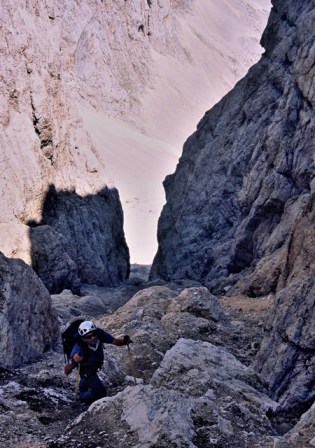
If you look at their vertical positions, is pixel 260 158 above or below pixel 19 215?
above

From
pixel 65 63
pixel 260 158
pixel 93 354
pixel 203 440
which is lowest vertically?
pixel 203 440

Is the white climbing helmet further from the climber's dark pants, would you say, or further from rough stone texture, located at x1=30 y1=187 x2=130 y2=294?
rough stone texture, located at x1=30 y1=187 x2=130 y2=294

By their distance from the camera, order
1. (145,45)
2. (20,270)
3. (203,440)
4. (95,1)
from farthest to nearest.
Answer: (145,45) < (95,1) < (20,270) < (203,440)

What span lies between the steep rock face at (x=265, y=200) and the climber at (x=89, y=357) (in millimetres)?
3512

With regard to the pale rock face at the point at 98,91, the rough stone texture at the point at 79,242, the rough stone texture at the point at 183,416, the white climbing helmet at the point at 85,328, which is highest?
the pale rock face at the point at 98,91

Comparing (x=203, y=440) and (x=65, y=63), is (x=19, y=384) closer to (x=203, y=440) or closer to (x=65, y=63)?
(x=203, y=440)

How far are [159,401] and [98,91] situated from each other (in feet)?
373

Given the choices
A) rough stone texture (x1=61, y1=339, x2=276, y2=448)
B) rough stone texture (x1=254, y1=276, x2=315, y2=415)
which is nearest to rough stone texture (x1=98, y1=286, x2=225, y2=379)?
rough stone texture (x1=254, y1=276, x2=315, y2=415)

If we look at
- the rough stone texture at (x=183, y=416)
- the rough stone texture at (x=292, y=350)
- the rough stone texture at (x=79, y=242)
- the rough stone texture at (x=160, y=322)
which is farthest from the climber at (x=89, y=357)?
the rough stone texture at (x=79, y=242)

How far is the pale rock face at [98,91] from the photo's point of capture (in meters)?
36.5

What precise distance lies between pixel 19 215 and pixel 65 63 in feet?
61.0

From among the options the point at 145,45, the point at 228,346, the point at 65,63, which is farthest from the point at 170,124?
the point at 228,346

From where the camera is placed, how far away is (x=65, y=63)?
4819 cm

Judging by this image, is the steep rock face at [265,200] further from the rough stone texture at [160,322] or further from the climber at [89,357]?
the climber at [89,357]
